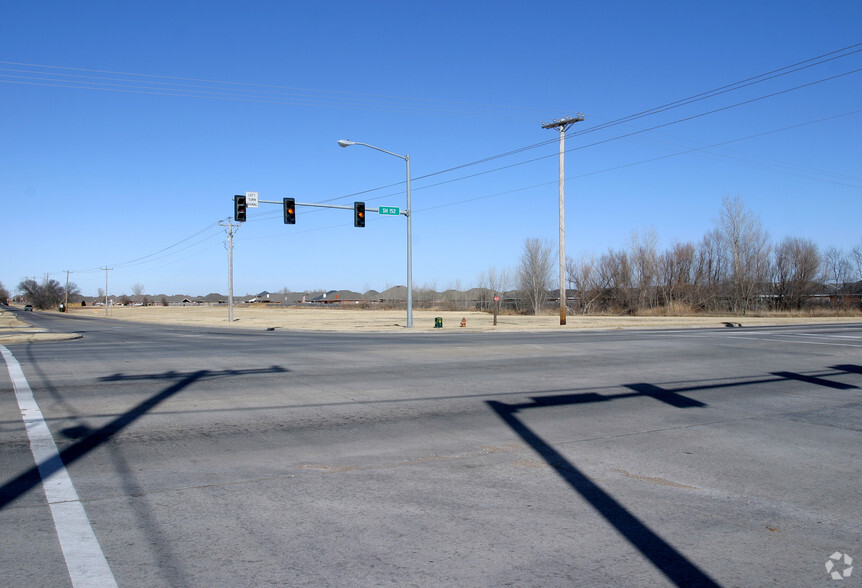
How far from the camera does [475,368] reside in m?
15.8

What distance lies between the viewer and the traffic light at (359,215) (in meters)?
33.5

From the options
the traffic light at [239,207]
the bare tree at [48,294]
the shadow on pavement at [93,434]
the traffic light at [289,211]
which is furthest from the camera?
the bare tree at [48,294]

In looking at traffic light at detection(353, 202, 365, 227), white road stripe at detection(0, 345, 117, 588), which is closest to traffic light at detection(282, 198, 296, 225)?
traffic light at detection(353, 202, 365, 227)

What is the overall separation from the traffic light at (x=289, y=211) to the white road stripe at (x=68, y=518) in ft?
76.8

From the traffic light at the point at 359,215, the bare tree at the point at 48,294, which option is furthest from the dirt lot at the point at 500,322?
the bare tree at the point at 48,294

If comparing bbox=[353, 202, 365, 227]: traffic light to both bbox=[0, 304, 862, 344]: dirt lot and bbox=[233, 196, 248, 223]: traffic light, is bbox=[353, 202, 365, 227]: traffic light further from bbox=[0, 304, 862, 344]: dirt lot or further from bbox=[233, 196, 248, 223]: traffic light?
bbox=[0, 304, 862, 344]: dirt lot

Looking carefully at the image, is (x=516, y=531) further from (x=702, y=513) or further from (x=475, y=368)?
(x=475, y=368)

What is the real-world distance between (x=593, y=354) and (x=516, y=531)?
48.9ft

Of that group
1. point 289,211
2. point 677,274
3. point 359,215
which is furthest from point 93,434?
point 677,274

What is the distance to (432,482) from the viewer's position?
20.9 feet

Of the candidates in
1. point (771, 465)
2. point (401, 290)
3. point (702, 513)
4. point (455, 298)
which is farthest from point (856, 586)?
point (401, 290)

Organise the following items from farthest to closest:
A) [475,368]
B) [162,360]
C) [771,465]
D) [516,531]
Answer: [162,360] → [475,368] → [771,465] → [516,531]

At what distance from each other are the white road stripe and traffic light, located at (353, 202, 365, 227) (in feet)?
82.4

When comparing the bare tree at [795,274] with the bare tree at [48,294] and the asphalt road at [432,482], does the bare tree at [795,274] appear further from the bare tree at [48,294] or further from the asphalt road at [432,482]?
the bare tree at [48,294]
